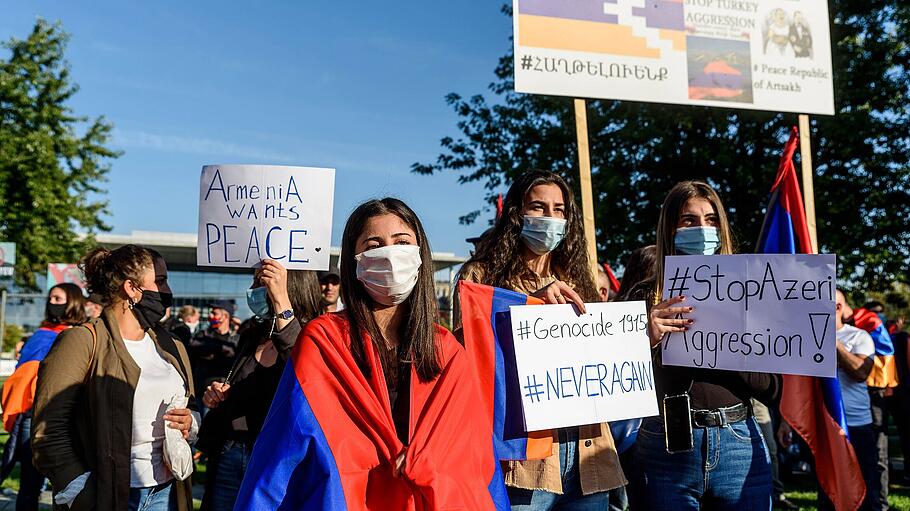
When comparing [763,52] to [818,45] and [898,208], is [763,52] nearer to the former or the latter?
[818,45]

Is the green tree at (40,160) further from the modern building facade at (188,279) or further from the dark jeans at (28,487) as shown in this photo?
the dark jeans at (28,487)

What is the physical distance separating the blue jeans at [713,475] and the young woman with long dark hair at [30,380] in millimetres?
4559

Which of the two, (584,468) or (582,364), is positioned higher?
(582,364)

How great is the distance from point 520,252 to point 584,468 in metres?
0.92

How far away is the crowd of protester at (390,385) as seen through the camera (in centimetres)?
222

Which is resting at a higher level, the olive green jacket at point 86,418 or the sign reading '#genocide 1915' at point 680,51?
the sign reading '#genocide 1915' at point 680,51

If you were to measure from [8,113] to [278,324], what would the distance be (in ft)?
86.4

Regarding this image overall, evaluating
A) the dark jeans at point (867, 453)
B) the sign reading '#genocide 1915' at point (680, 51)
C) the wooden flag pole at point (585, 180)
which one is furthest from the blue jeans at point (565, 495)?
the dark jeans at point (867, 453)

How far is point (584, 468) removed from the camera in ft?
8.80

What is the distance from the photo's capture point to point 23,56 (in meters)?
25.2

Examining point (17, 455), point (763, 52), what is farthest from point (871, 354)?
point (17, 455)

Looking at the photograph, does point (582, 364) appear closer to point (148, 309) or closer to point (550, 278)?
point (550, 278)

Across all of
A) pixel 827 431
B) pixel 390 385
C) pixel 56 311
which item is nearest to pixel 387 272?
pixel 390 385

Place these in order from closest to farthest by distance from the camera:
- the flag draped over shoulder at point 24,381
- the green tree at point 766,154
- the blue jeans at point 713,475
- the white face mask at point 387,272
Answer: the white face mask at point 387,272, the blue jeans at point 713,475, the flag draped over shoulder at point 24,381, the green tree at point 766,154
